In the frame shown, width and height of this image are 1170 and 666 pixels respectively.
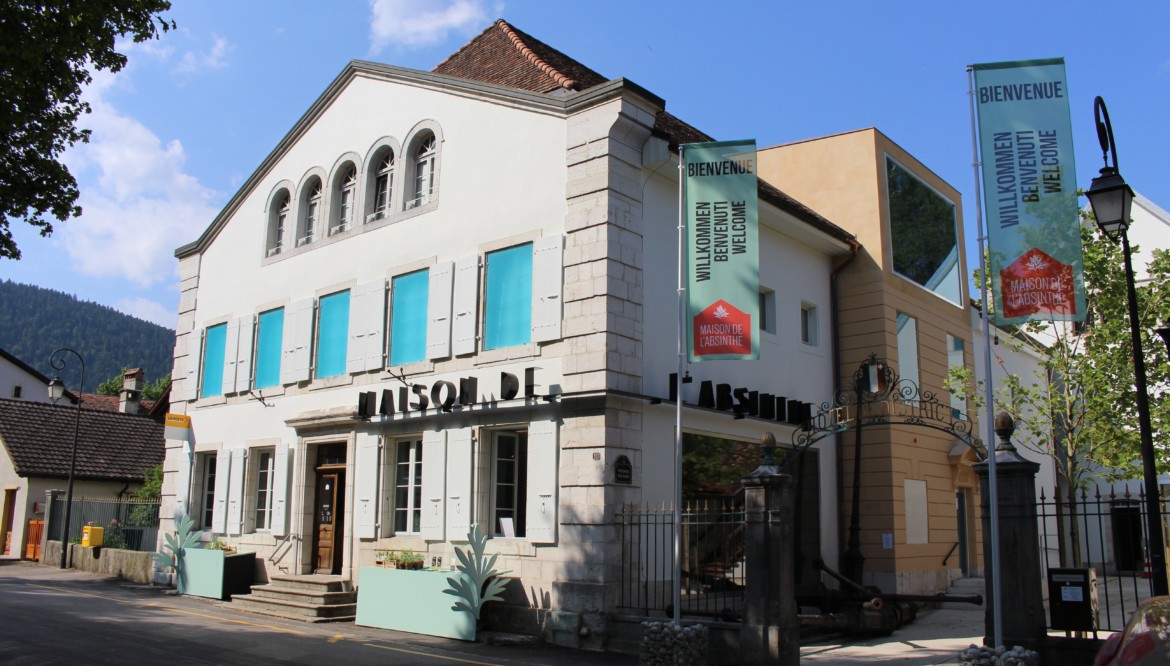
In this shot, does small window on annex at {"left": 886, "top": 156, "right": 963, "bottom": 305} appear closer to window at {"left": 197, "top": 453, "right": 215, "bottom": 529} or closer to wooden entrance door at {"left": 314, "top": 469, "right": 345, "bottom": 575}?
wooden entrance door at {"left": 314, "top": 469, "right": 345, "bottom": 575}

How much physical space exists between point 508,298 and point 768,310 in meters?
5.08

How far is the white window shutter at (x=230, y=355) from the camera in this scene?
2041cm

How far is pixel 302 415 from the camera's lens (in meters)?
17.8

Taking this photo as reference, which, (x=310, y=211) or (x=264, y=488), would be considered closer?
(x=264, y=488)

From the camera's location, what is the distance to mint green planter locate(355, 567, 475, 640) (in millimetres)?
13713

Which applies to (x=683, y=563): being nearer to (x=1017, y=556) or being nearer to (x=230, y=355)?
(x=1017, y=556)

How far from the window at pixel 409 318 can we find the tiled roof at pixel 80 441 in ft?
59.7

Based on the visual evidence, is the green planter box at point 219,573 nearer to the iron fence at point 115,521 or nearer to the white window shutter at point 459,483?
the iron fence at point 115,521

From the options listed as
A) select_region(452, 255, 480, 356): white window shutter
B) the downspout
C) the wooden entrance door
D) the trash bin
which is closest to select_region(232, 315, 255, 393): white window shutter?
the wooden entrance door

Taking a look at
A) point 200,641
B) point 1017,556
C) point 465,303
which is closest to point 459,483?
point 465,303

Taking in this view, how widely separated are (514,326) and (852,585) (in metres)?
6.70

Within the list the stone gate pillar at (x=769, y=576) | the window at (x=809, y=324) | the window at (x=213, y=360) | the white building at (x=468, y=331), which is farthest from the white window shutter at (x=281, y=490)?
the window at (x=809, y=324)

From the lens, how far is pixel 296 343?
61.6 feet

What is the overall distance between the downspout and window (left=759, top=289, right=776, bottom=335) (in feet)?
8.16
